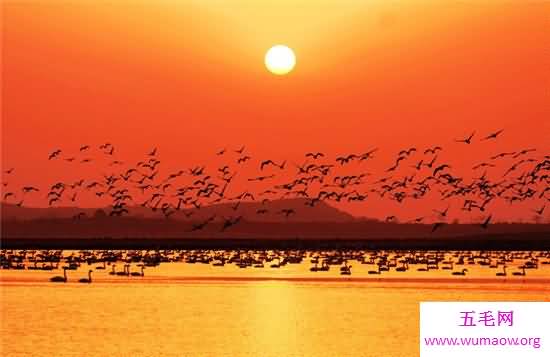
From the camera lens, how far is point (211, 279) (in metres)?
60.6

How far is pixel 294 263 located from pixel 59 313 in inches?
2204

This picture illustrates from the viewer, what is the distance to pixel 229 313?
121ft

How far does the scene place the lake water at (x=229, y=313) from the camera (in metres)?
27.2

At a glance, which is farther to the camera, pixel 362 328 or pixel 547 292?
pixel 547 292

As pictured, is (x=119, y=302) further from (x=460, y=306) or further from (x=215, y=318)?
(x=460, y=306)

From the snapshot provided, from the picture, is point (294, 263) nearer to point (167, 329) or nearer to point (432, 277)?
point (432, 277)

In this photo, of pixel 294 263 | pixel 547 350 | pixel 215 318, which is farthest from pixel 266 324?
pixel 294 263

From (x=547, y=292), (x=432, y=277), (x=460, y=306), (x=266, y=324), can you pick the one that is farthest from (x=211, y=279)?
(x=460, y=306)

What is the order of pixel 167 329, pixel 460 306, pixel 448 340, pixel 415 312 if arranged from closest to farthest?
pixel 448 340
pixel 460 306
pixel 167 329
pixel 415 312

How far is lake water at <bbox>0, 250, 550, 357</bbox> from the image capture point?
27.2 m

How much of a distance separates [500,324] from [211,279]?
3903 centimetres

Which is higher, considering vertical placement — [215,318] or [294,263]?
[294,263]

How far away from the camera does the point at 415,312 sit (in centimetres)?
3766

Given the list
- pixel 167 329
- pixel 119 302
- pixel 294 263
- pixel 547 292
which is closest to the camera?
pixel 167 329
